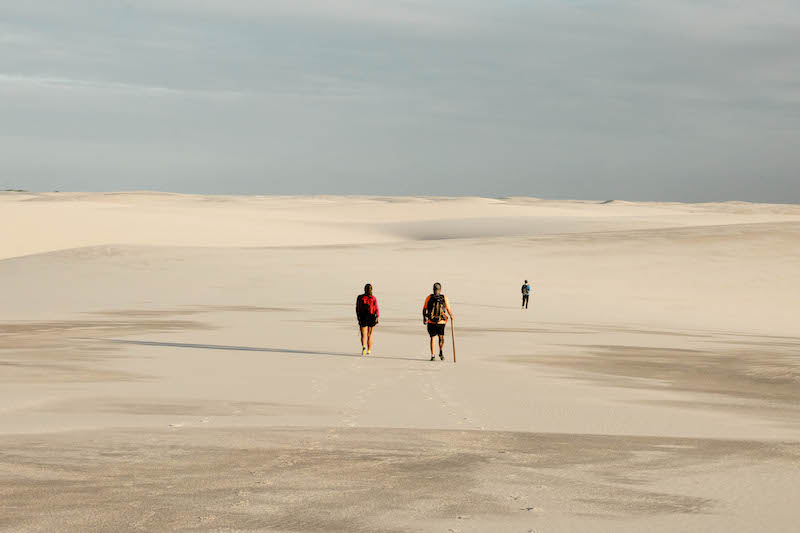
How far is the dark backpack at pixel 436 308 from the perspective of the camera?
60.8 feet

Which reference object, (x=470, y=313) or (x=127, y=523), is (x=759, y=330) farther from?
(x=127, y=523)

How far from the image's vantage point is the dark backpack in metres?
18.5

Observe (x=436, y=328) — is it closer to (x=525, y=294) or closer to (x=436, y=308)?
(x=436, y=308)

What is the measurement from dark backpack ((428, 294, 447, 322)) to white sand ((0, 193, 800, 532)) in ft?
2.71

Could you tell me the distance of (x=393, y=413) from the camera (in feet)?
37.8

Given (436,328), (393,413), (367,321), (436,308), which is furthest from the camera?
(367,321)

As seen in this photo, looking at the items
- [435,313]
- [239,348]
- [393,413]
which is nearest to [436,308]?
[435,313]

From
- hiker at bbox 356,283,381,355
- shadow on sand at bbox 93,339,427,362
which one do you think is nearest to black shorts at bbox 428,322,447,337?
shadow on sand at bbox 93,339,427,362

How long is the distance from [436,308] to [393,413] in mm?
7178

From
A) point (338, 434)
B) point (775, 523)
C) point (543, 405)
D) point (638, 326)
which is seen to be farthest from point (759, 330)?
point (775, 523)

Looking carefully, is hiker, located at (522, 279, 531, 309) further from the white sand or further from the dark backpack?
the dark backpack

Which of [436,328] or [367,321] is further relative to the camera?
[367,321]

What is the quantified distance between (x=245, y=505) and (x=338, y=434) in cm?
306

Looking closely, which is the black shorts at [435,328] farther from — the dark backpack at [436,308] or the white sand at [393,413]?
the white sand at [393,413]
